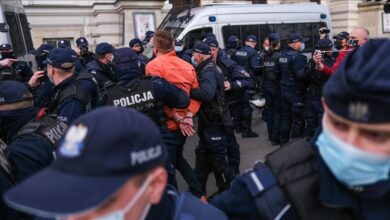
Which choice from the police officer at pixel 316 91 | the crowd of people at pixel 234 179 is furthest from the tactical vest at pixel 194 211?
the police officer at pixel 316 91

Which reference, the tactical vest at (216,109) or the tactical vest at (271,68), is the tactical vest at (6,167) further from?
the tactical vest at (271,68)

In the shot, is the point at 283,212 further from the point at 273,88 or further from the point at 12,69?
the point at 273,88

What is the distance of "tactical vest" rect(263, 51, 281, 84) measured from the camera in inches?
252

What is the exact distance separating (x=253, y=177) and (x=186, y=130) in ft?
8.29

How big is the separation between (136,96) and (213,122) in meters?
1.18

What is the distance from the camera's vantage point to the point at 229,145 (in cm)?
447

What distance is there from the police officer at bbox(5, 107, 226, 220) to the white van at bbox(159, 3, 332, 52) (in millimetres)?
7601

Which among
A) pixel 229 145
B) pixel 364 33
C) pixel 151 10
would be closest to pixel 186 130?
pixel 229 145

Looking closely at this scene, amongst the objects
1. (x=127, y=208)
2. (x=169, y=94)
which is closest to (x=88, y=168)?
(x=127, y=208)

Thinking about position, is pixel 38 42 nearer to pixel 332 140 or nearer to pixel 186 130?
pixel 186 130

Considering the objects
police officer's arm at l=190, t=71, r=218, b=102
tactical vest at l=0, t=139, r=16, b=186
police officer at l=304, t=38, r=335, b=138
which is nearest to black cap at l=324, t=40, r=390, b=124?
tactical vest at l=0, t=139, r=16, b=186

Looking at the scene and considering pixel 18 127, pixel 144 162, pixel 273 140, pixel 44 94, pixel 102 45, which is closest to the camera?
pixel 144 162

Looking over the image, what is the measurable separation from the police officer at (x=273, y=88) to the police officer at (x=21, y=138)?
4555mm

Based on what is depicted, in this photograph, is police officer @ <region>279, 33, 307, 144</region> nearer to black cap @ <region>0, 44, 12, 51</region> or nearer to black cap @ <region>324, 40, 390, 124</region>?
black cap @ <region>0, 44, 12, 51</region>
